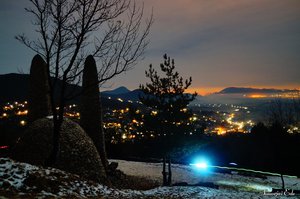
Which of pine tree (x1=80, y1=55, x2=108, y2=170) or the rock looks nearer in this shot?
the rock

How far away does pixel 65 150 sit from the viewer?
1750cm

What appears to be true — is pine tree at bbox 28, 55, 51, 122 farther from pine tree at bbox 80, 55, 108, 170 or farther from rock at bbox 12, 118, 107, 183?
rock at bbox 12, 118, 107, 183

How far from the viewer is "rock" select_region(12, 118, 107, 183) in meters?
17.1

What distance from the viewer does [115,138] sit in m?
42.5

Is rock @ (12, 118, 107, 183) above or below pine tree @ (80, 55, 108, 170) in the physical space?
below

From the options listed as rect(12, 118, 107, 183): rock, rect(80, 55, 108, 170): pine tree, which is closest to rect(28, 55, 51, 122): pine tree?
rect(80, 55, 108, 170): pine tree

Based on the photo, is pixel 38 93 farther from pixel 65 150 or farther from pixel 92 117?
pixel 65 150

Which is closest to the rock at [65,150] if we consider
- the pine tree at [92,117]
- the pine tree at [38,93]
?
the pine tree at [92,117]

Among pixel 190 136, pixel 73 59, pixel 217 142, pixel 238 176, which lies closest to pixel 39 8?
pixel 73 59

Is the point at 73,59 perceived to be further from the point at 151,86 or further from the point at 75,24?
the point at 151,86

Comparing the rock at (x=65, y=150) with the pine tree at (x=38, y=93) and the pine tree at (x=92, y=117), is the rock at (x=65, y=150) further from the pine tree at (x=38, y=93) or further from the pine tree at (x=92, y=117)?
the pine tree at (x=38, y=93)

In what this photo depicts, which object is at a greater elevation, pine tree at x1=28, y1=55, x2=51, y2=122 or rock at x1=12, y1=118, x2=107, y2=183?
pine tree at x1=28, y1=55, x2=51, y2=122

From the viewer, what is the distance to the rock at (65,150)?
56.1ft

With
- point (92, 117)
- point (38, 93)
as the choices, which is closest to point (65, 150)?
point (92, 117)
